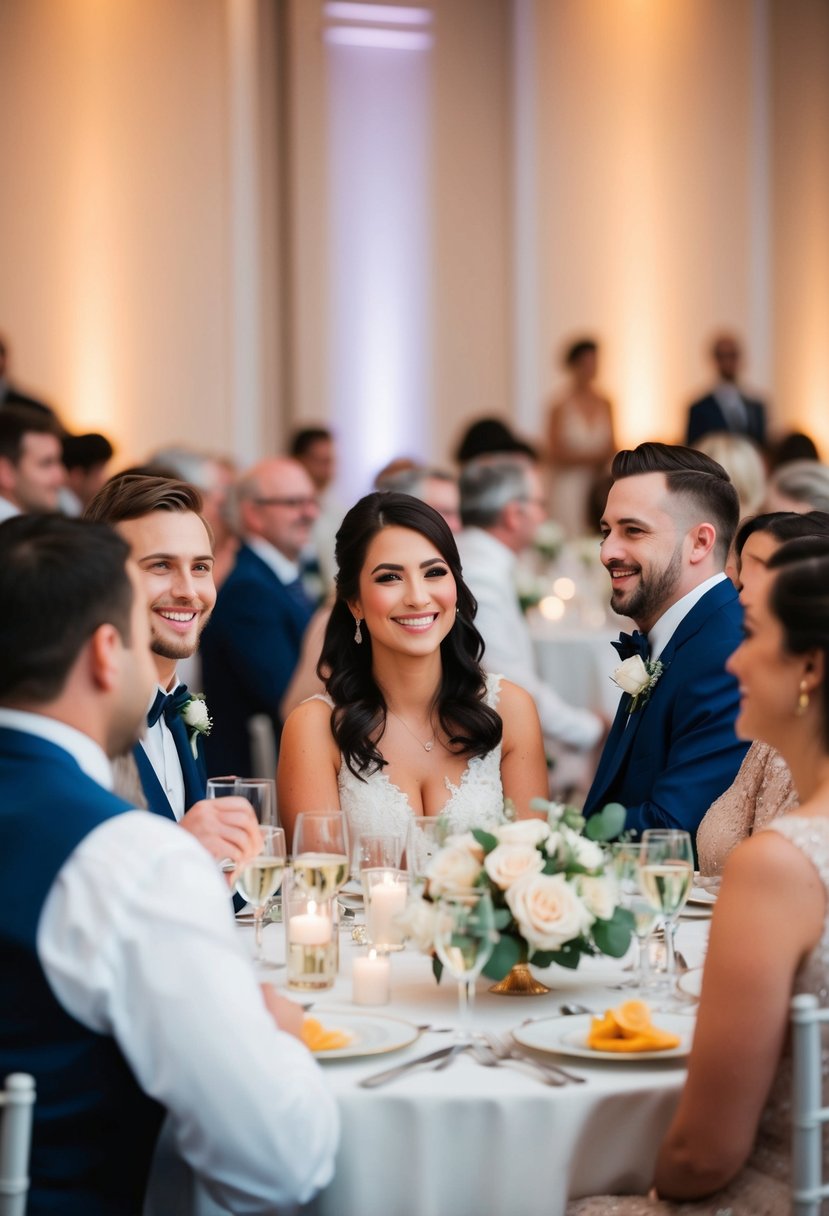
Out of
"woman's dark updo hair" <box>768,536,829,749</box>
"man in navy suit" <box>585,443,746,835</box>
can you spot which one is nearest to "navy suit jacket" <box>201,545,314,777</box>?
"man in navy suit" <box>585,443,746,835</box>

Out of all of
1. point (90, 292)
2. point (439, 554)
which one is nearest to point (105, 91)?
point (90, 292)

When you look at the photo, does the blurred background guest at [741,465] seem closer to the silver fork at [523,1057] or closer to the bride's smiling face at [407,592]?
the bride's smiling face at [407,592]

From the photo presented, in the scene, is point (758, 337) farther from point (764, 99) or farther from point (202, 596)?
point (202, 596)

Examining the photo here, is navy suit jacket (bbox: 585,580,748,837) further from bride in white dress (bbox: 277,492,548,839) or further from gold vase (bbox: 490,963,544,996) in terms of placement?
gold vase (bbox: 490,963,544,996)

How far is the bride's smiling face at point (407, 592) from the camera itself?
352cm

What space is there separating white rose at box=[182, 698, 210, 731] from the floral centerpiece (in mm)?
1199

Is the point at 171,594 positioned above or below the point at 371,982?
above

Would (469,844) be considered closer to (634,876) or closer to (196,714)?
(634,876)

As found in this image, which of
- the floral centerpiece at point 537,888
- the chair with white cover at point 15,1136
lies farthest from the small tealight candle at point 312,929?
the chair with white cover at point 15,1136

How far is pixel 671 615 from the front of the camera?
11.8 feet

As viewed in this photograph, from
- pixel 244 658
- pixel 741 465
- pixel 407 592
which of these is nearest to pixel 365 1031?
pixel 407 592

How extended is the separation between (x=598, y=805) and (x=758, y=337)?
9213 mm

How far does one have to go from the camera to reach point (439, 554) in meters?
3.57

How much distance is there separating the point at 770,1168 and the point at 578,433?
956cm
